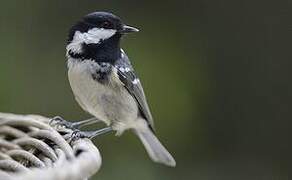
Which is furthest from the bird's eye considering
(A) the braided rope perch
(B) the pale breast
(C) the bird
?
(A) the braided rope perch

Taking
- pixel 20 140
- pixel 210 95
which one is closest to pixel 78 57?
pixel 20 140

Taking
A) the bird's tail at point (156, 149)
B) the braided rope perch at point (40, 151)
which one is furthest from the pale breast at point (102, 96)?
the braided rope perch at point (40, 151)

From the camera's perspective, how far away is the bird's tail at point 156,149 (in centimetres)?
234

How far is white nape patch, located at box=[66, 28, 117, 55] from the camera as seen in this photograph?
76.7 inches

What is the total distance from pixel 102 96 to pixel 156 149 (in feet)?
1.45

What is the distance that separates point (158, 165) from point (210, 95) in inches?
18.6

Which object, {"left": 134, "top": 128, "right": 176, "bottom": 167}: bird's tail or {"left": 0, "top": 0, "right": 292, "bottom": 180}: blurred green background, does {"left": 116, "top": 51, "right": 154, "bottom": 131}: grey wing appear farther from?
{"left": 0, "top": 0, "right": 292, "bottom": 180}: blurred green background

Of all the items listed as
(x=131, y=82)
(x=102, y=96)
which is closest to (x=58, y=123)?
(x=102, y=96)

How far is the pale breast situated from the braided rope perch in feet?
1.23

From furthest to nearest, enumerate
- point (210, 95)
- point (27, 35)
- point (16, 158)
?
point (210, 95) < point (27, 35) < point (16, 158)

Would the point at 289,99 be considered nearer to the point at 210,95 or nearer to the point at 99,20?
the point at 210,95

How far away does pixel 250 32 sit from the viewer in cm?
363

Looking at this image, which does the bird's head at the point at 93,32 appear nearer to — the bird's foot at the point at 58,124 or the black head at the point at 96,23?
the black head at the point at 96,23

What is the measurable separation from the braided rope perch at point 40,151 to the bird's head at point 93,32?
0.41 meters
